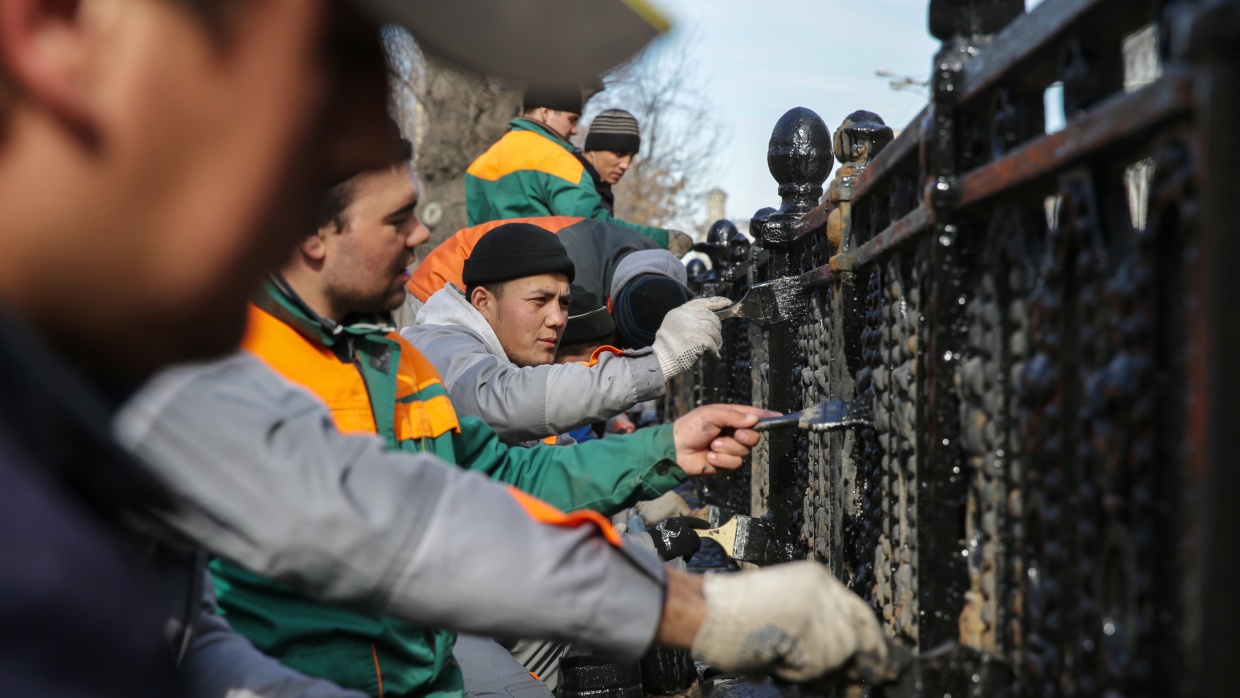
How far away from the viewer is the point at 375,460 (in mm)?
1427

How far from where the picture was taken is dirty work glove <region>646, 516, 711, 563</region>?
400 cm

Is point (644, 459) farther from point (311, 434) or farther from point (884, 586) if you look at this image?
point (311, 434)

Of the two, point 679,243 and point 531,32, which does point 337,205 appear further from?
point 679,243

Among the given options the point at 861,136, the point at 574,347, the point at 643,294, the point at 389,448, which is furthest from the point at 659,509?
the point at 389,448

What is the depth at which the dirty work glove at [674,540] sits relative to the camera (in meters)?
4.00

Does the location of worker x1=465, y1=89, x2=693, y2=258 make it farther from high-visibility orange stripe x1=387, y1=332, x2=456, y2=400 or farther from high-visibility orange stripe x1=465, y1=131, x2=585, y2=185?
high-visibility orange stripe x1=387, y1=332, x2=456, y2=400

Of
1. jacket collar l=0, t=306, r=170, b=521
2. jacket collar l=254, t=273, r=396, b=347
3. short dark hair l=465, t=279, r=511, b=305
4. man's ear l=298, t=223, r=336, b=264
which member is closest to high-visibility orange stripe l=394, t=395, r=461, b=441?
jacket collar l=254, t=273, r=396, b=347

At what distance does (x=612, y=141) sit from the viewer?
641cm

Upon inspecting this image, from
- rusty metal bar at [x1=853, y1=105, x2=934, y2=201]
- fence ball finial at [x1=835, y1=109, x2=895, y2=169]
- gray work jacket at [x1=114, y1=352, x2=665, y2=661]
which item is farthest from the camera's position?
fence ball finial at [x1=835, y1=109, x2=895, y2=169]

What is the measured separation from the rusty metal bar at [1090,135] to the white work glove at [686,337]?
226cm

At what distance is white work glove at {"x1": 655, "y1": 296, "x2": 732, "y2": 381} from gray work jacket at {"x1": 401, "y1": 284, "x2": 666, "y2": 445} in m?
0.06

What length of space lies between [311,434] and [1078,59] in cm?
120

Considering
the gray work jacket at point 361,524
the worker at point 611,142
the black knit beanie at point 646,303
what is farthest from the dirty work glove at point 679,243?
the gray work jacket at point 361,524

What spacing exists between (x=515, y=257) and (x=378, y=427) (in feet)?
6.35
